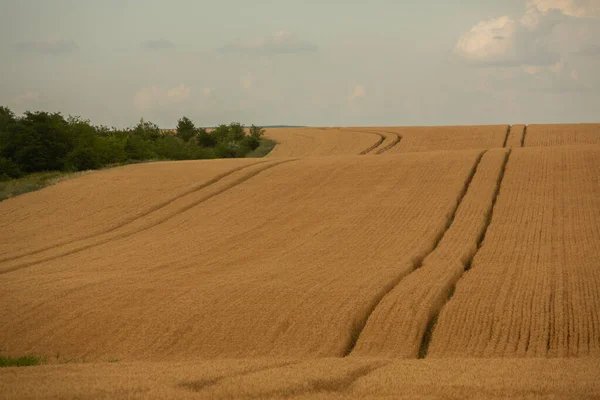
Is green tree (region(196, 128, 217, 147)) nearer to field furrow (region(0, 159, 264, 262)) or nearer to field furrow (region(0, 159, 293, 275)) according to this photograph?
field furrow (region(0, 159, 264, 262))

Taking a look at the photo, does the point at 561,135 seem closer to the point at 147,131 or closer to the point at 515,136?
the point at 515,136

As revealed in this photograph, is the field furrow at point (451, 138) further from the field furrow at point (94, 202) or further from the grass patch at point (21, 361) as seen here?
the grass patch at point (21, 361)

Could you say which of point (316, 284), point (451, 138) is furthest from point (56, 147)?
point (316, 284)

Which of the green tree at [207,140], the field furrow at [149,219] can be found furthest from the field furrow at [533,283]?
the green tree at [207,140]

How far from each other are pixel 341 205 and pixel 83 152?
2578 cm

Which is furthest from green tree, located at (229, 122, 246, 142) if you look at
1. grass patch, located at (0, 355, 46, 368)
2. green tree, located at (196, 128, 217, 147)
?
grass patch, located at (0, 355, 46, 368)

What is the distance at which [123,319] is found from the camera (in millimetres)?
19953

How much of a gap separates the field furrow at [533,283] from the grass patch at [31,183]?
26540 millimetres

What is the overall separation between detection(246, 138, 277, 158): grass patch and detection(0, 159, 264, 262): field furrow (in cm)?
1839

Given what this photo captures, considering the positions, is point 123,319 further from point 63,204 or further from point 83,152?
point 83,152

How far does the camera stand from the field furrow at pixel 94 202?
108ft

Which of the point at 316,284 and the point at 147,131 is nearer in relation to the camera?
the point at 316,284

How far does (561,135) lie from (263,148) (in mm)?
26386

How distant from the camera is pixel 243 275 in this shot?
23.8m
